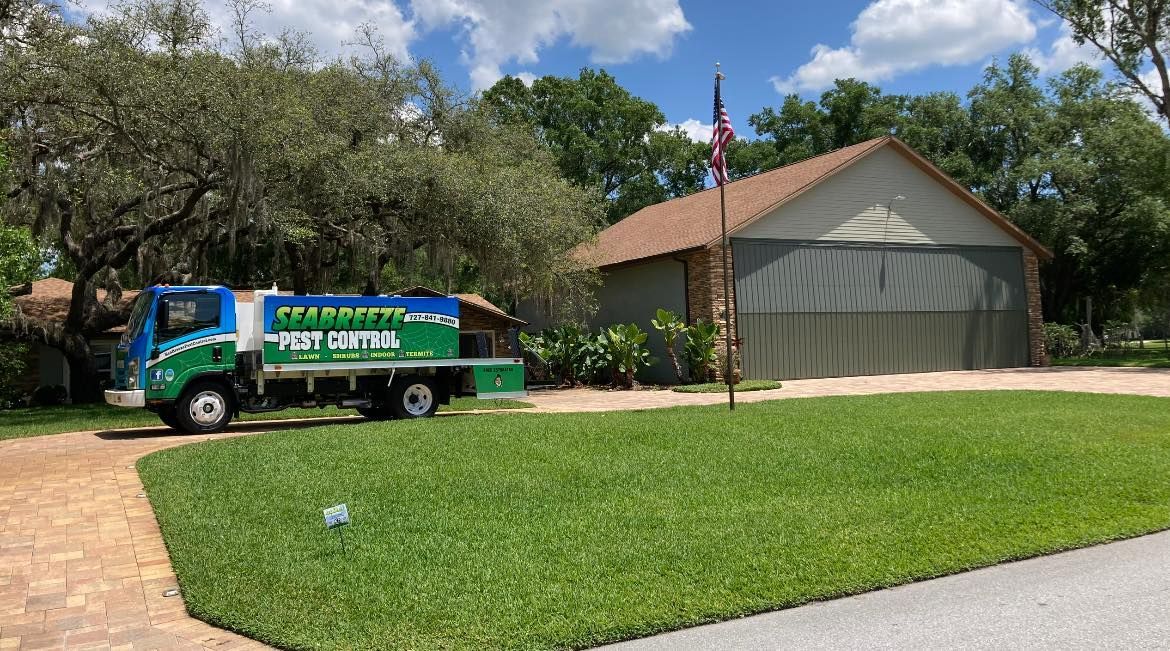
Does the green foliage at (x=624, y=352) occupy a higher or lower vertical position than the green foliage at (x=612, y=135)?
lower

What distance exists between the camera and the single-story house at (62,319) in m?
21.6

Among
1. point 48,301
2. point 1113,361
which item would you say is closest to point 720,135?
point 48,301

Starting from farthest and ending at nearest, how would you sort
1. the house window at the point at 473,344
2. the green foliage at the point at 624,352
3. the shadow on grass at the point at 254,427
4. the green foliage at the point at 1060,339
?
1. the green foliage at the point at 1060,339
2. the green foliage at the point at 624,352
3. the house window at the point at 473,344
4. the shadow on grass at the point at 254,427

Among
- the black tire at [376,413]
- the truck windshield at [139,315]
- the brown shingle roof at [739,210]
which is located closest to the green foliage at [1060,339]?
the brown shingle roof at [739,210]

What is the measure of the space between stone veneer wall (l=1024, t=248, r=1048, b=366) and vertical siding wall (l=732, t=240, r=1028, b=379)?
0.66 feet

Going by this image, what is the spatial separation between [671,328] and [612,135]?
75.7ft

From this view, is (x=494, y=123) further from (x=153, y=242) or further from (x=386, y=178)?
(x=153, y=242)

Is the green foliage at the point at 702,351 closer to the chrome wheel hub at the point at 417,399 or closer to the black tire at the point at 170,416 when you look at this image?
the chrome wheel hub at the point at 417,399

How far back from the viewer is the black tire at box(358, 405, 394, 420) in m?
14.7

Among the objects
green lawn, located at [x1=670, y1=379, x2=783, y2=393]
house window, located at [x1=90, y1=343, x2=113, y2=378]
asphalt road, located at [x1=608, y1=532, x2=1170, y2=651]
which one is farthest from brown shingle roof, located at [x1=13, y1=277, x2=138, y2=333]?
asphalt road, located at [x1=608, y1=532, x2=1170, y2=651]

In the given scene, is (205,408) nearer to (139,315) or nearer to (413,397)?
(139,315)

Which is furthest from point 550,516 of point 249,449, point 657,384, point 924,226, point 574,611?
point 924,226

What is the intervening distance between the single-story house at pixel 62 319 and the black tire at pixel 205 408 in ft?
17.0

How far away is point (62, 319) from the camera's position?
21.2m
